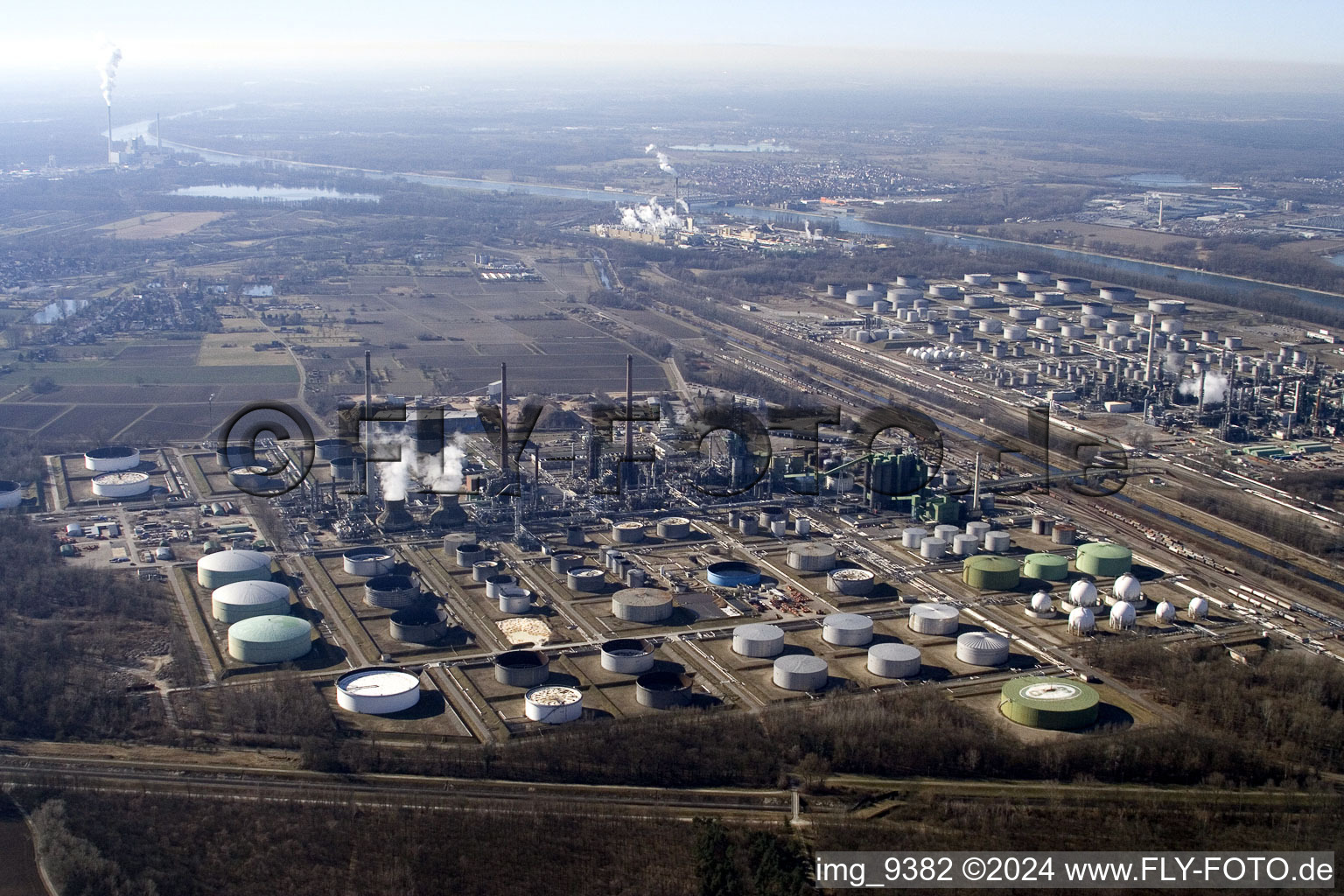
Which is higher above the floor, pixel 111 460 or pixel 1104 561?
pixel 111 460

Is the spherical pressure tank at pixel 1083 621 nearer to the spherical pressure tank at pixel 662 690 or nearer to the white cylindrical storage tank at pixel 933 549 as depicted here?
the white cylindrical storage tank at pixel 933 549

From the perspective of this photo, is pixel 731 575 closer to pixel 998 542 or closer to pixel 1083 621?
pixel 998 542

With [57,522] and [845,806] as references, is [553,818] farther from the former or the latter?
[57,522]

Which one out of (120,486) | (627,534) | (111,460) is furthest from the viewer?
(111,460)

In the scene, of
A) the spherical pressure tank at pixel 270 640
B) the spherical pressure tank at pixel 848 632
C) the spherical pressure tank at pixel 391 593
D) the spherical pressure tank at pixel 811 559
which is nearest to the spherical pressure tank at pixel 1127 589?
the spherical pressure tank at pixel 848 632

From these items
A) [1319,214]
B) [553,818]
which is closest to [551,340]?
[553,818]

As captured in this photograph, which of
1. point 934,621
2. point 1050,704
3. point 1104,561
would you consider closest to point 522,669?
point 934,621

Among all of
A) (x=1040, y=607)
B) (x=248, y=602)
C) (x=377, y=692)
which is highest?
(x=248, y=602)
